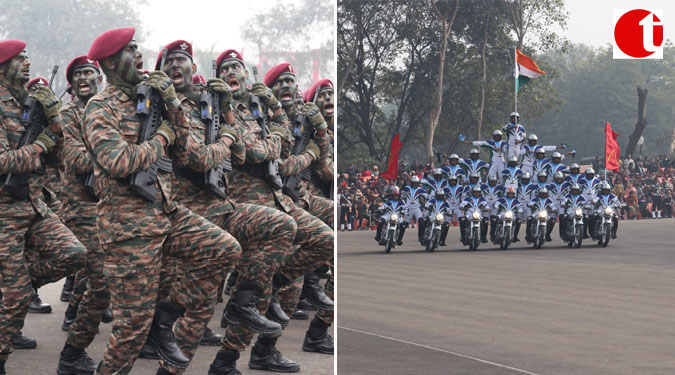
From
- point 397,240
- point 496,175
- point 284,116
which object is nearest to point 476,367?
point 284,116

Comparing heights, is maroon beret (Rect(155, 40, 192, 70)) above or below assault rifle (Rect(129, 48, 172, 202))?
above

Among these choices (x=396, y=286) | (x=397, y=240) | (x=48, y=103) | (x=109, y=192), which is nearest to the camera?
(x=109, y=192)

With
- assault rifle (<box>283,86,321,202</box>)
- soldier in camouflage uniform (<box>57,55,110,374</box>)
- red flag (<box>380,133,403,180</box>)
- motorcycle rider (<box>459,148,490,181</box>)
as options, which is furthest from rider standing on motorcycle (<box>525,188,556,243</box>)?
soldier in camouflage uniform (<box>57,55,110,374</box>)

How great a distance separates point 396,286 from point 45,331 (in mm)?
5616

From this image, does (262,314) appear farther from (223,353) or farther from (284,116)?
(284,116)

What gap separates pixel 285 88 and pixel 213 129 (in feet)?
7.43

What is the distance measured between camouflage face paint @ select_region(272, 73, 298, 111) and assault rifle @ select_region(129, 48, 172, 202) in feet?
9.93

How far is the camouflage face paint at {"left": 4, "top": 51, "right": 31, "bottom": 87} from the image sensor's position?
728 cm

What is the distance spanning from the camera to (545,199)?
21484 mm

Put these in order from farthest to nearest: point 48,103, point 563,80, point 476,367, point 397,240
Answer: point 563,80, point 397,240, point 476,367, point 48,103

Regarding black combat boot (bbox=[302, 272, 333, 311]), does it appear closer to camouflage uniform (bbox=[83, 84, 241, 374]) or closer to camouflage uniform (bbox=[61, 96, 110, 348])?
camouflage uniform (bbox=[61, 96, 110, 348])

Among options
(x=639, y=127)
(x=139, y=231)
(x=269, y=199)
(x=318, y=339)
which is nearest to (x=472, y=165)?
(x=318, y=339)

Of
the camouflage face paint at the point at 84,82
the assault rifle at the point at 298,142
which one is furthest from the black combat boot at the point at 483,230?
the camouflage face paint at the point at 84,82

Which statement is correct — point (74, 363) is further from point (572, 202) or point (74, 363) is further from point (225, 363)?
point (572, 202)
